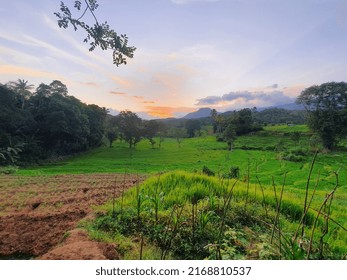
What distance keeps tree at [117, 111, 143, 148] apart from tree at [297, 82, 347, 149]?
33559mm

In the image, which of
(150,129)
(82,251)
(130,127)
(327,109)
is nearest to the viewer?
(82,251)

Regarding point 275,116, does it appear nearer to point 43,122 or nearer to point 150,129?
point 150,129

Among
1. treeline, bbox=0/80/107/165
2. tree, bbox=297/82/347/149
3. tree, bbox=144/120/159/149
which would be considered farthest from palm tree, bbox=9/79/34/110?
tree, bbox=297/82/347/149

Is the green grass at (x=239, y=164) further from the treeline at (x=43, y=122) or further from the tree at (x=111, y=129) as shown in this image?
the tree at (x=111, y=129)

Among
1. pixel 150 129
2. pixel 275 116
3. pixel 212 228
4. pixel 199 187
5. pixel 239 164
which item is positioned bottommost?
pixel 239 164

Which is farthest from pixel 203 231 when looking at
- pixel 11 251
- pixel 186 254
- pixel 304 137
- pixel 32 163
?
pixel 304 137

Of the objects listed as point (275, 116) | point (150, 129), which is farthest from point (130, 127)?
point (275, 116)

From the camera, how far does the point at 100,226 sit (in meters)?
6.11

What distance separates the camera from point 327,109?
46000mm

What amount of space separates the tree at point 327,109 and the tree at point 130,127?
33.6 metres

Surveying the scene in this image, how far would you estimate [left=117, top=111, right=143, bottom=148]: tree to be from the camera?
60.4 metres

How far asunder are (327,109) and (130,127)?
3789 centimetres

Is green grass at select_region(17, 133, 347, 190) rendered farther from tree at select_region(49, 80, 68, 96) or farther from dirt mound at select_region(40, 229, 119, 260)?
tree at select_region(49, 80, 68, 96)

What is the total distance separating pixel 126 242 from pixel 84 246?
2.70 feet
